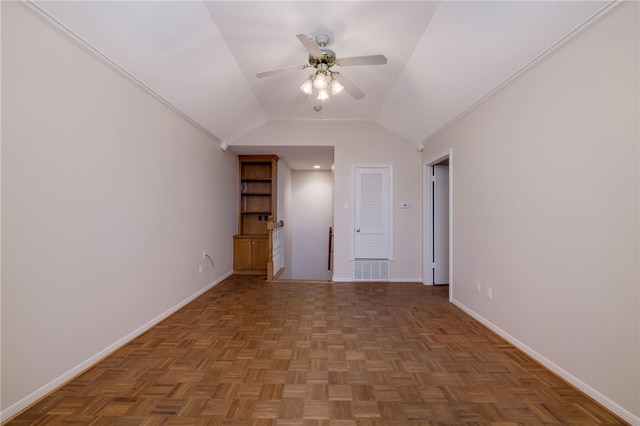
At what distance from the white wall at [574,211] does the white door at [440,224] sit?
5.64 ft

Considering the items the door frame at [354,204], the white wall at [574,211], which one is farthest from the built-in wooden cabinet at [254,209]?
the white wall at [574,211]

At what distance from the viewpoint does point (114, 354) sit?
2254 millimetres

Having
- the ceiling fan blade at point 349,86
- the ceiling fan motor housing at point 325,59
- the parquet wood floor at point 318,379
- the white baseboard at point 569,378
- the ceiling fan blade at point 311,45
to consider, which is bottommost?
the parquet wood floor at point 318,379

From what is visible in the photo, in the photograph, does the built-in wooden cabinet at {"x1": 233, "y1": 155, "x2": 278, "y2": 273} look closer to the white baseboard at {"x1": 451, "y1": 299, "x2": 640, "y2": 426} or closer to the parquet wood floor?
the parquet wood floor

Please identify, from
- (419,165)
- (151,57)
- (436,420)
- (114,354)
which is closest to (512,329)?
(436,420)

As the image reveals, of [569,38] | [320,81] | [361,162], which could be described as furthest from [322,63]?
[361,162]

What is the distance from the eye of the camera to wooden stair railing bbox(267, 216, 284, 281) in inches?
194

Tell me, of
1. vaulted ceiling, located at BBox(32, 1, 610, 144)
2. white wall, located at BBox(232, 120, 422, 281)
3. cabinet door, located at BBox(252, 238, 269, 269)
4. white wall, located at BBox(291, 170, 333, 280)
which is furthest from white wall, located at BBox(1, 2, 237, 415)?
white wall, located at BBox(291, 170, 333, 280)

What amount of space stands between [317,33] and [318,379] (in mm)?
2921

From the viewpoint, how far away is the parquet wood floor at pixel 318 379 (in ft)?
5.17

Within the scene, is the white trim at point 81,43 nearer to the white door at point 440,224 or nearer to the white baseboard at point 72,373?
the white baseboard at point 72,373

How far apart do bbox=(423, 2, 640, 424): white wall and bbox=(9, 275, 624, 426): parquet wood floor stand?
11.3 inches

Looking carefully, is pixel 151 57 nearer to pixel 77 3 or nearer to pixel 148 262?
pixel 77 3

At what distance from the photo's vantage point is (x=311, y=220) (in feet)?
24.8
